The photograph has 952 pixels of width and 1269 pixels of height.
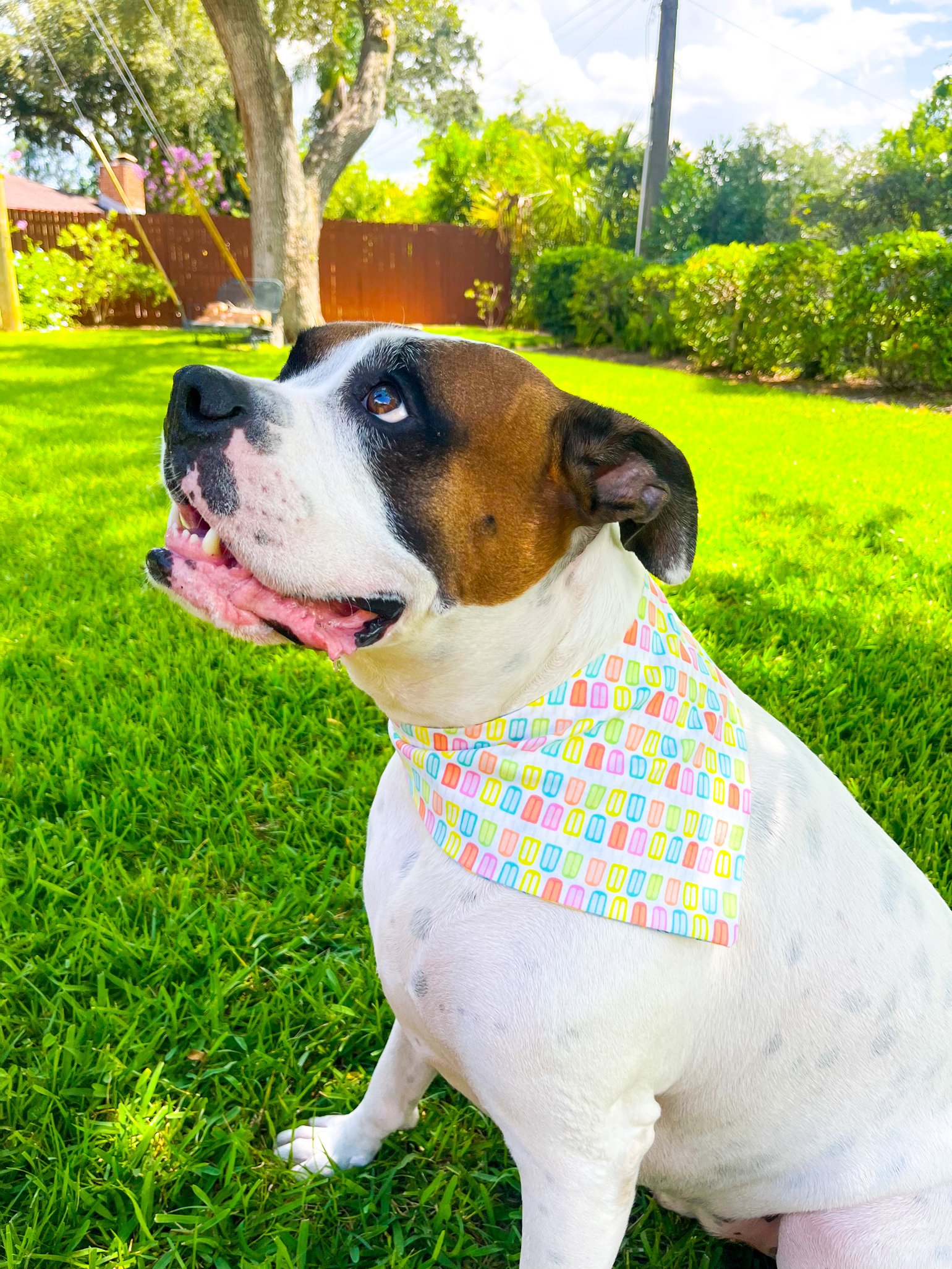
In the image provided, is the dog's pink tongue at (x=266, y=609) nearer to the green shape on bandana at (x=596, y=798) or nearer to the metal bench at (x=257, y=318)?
the green shape on bandana at (x=596, y=798)

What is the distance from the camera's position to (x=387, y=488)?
1581 mm

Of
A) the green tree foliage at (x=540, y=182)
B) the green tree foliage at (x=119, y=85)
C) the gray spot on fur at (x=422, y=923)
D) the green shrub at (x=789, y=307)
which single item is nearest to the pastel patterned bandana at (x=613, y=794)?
the gray spot on fur at (x=422, y=923)

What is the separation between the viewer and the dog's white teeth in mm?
1583

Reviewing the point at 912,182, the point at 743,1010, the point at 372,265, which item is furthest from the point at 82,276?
the point at 912,182

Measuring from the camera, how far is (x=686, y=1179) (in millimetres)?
1740

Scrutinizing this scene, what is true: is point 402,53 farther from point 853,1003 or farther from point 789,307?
point 853,1003

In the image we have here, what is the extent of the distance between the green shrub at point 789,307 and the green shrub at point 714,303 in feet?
0.62

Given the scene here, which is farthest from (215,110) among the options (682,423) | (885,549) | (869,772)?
(869,772)

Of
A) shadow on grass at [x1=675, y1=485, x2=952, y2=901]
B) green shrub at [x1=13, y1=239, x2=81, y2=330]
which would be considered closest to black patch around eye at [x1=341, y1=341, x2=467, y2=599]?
shadow on grass at [x1=675, y1=485, x2=952, y2=901]

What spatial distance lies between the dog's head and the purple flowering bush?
21.8m

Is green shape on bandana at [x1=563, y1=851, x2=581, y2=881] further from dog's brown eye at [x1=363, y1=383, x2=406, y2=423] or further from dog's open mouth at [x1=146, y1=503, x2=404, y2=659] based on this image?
dog's brown eye at [x1=363, y1=383, x2=406, y2=423]

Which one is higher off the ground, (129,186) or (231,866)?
(129,186)

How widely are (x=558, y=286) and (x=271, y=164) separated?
6757mm

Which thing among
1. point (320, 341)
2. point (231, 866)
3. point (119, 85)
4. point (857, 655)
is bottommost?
point (231, 866)
